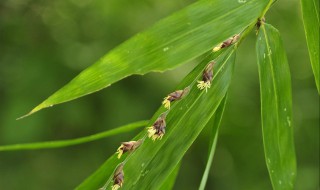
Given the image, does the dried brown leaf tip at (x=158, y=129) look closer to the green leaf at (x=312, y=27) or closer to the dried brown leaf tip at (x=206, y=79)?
the dried brown leaf tip at (x=206, y=79)

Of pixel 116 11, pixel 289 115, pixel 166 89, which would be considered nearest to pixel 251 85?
pixel 166 89

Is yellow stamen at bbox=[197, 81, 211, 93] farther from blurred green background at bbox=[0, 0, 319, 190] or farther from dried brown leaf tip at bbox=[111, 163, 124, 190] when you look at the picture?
blurred green background at bbox=[0, 0, 319, 190]

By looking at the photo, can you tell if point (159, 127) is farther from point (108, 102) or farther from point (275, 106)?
point (108, 102)

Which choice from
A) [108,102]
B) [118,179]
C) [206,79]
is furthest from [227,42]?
[108,102]

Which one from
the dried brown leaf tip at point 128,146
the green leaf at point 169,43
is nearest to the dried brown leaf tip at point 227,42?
the green leaf at point 169,43

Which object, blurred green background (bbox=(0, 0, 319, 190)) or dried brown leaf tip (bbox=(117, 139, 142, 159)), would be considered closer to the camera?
dried brown leaf tip (bbox=(117, 139, 142, 159))

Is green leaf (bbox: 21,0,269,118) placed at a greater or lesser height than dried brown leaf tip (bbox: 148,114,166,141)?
greater

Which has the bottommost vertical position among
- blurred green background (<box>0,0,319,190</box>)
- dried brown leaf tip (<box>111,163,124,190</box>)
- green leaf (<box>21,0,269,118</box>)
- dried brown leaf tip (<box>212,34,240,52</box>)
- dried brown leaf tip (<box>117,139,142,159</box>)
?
blurred green background (<box>0,0,319,190</box>)

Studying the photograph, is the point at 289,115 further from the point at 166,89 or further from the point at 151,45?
the point at 166,89

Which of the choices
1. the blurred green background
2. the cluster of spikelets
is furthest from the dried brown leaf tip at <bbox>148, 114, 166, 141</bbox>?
the blurred green background
